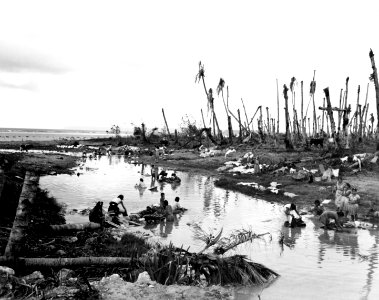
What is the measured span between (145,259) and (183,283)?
95 centimetres

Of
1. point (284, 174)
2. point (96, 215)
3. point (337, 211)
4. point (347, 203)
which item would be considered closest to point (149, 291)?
point (96, 215)

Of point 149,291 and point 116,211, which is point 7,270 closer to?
point 149,291

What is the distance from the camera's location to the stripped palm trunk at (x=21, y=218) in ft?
27.6

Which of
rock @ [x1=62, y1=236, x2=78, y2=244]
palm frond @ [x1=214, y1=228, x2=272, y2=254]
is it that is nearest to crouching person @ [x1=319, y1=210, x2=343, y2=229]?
palm frond @ [x1=214, y1=228, x2=272, y2=254]

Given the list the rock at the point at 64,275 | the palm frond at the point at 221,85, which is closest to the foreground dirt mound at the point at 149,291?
the rock at the point at 64,275

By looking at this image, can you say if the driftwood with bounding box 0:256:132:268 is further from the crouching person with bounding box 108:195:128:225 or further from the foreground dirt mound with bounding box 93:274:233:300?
the crouching person with bounding box 108:195:128:225

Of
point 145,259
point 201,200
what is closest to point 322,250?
point 145,259

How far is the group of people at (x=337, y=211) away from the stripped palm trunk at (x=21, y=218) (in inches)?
401

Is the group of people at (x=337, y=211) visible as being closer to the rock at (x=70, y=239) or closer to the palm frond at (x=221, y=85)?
the rock at (x=70, y=239)

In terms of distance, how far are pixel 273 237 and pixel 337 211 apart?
14.3ft

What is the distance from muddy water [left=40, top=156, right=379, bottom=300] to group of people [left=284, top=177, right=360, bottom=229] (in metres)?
0.41

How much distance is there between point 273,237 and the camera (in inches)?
547

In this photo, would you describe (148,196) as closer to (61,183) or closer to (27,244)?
(61,183)

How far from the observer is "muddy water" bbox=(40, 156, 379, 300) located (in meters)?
9.14
